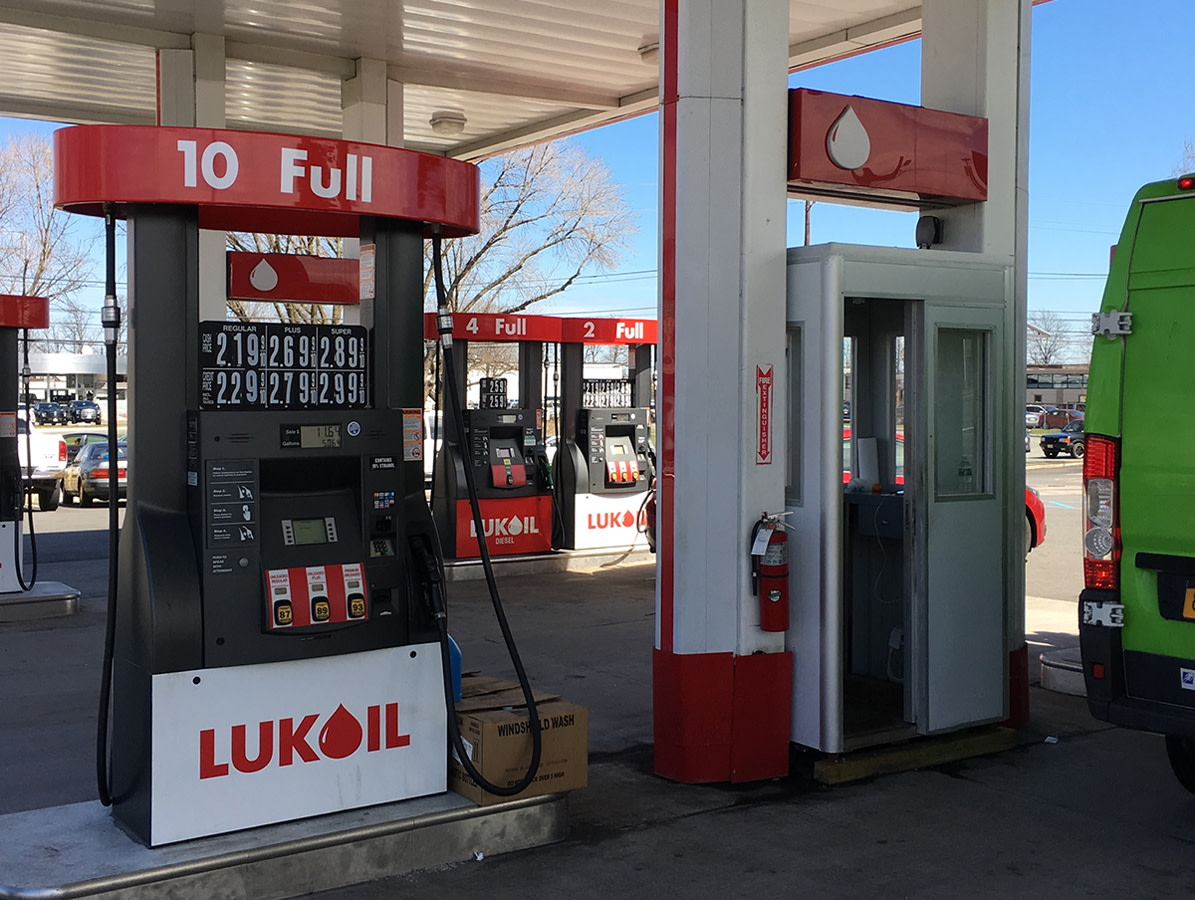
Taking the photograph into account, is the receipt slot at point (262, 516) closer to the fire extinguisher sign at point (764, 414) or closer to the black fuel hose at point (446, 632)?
the black fuel hose at point (446, 632)

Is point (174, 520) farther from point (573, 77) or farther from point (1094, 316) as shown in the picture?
point (573, 77)

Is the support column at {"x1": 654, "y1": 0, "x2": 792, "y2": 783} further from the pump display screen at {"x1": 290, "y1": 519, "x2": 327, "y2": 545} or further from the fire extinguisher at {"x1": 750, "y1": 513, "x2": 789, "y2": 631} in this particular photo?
the pump display screen at {"x1": 290, "y1": 519, "x2": 327, "y2": 545}

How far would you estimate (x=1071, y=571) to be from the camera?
14281mm

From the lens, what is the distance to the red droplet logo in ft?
16.2

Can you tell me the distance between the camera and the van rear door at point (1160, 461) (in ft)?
16.5

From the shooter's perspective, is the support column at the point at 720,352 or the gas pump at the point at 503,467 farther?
the gas pump at the point at 503,467

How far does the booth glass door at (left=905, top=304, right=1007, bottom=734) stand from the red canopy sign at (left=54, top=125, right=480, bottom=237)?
283 cm

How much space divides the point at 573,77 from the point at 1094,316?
9932 mm

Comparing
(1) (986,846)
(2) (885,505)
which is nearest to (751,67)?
(2) (885,505)

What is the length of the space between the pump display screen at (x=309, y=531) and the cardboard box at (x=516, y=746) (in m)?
1.02

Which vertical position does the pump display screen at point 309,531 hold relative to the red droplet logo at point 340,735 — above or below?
above

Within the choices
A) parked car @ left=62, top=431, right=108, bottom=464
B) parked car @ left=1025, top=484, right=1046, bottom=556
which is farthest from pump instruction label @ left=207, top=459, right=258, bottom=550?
parked car @ left=62, top=431, right=108, bottom=464

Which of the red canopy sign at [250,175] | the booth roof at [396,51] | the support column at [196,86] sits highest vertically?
the booth roof at [396,51]

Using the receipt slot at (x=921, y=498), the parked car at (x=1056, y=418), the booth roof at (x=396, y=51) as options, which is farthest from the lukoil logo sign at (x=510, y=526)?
the parked car at (x=1056, y=418)
